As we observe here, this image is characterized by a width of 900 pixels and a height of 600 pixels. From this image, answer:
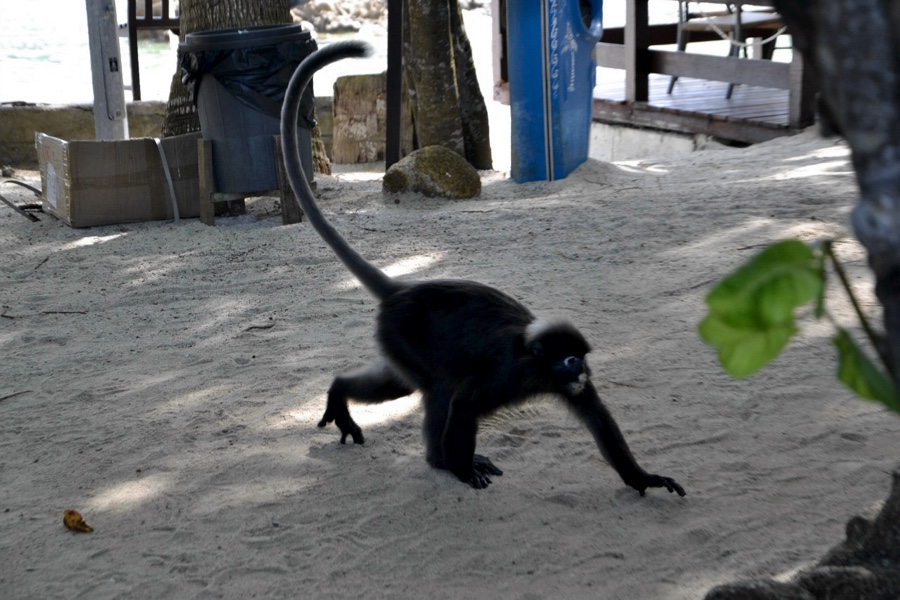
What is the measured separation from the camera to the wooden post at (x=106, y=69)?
9414 millimetres

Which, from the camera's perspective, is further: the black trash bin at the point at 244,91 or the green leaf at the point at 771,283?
the black trash bin at the point at 244,91

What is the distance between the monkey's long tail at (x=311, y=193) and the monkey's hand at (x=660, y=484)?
4.22ft

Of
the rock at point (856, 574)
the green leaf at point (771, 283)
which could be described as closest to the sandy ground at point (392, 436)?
the rock at point (856, 574)

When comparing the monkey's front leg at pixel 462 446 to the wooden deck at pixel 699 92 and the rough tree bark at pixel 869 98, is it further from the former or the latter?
the wooden deck at pixel 699 92

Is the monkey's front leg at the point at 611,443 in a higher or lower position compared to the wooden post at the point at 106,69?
lower

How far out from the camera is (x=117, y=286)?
669 cm

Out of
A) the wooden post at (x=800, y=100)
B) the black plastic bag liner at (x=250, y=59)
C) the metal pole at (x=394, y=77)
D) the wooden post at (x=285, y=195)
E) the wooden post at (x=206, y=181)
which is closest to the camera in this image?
the black plastic bag liner at (x=250, y=59)

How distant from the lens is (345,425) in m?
4.23

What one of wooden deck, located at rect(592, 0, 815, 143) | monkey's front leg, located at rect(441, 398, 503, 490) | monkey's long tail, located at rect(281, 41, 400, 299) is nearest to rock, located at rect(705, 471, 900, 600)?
monkey's front leg, located at rect(441, 398, 503, 490)

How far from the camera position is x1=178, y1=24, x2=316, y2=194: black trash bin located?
25.8ft

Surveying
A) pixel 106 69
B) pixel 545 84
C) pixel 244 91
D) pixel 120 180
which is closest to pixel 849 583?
pixel 244 91

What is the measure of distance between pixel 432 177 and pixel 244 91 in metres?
1.78

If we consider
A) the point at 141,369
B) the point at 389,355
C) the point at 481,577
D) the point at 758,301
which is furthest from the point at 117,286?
the point at 758,301

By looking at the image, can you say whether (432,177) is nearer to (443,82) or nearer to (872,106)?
(443,82)
